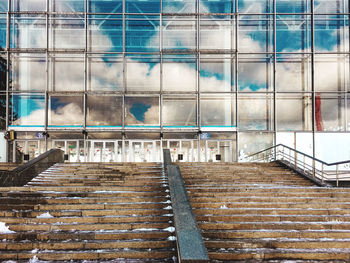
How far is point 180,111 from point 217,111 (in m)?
2.38

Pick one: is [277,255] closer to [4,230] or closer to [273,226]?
[273,226]

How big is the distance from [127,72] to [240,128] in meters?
8.11

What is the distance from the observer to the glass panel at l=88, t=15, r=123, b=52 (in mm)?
19422

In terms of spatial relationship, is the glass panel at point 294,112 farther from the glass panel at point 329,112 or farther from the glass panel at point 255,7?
the glass panel at point 255,7

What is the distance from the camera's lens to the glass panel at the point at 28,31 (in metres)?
19.3

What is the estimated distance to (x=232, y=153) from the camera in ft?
61.6

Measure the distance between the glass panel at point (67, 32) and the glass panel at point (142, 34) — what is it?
3.01 meters

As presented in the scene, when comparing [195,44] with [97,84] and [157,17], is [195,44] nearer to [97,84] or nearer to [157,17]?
[157,17]

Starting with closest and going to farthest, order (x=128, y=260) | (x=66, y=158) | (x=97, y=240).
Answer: (x=128, y=260) → (x=97, y=240) → (x=66, y=158)

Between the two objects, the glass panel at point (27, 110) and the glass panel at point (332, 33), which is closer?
the glass panel at point (27, 110)

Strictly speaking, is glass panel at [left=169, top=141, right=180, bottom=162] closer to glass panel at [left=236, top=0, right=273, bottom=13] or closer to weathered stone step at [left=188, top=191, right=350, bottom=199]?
glass panel at [left=236, top=0, right=273, bottom=13]

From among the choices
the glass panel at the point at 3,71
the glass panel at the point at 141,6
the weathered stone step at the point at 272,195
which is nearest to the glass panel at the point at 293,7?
the glass panel at the point at 141,6

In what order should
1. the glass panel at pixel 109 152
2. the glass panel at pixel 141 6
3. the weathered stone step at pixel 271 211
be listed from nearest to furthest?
the weathered stone step at pixel 271 211, the glass panel at pixel 109 152, the glass panel at pixel 141 6

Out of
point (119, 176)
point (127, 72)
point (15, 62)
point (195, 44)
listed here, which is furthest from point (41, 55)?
point (119, 176)
